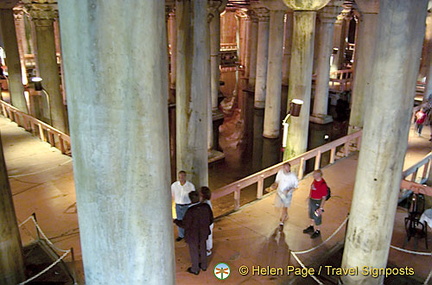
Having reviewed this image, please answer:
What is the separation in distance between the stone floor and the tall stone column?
52.0 inches

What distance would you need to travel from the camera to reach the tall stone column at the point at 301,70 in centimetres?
1120

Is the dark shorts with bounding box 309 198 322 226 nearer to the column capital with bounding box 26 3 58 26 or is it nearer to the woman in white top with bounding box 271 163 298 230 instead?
the woman in white top with bounding box 271 163 298 230

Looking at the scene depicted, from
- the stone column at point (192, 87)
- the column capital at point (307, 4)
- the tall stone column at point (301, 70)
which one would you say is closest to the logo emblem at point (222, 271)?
the stone column at point (192, 87)

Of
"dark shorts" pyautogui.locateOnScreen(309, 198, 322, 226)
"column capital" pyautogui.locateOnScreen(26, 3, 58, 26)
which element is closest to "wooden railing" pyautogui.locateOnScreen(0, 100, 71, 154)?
"column capital" pyautogui.locateOnScreen(26, 3, 58, 26)

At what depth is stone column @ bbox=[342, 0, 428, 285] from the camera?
470cm

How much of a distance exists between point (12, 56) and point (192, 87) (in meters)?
11.1

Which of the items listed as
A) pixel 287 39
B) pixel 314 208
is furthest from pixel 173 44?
pixel 314 208

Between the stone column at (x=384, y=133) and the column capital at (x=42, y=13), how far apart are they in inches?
484

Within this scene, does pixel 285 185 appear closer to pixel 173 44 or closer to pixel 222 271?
pixel 222 271

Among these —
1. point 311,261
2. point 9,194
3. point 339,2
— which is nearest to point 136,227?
point 9,194

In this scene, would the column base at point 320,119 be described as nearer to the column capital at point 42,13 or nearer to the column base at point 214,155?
the column base at point 214,155

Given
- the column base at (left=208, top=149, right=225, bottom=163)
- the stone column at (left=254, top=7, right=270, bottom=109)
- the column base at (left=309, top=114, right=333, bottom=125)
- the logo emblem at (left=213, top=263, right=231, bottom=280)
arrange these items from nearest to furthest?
the logo emblem at (left=213, top=263, right=231, bottom=280), the column base at (left=208, top=149, right=225, bottom=163), the column base at (left=309, top=114, right=333, bottom=125), the stone column at (left=254, top=7, right=270, bottom=109)

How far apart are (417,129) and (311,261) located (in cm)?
978

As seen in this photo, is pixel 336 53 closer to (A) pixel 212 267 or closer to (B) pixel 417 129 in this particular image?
(B) pixel 417 129
